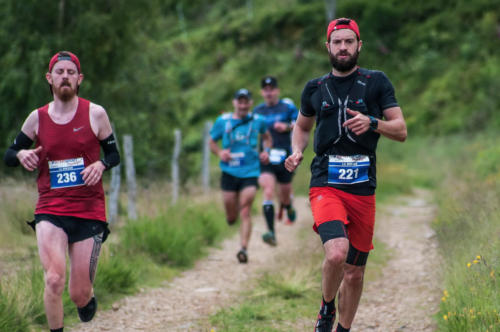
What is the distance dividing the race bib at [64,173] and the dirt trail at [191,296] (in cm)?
149

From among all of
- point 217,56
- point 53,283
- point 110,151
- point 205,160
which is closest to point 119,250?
point 110,151

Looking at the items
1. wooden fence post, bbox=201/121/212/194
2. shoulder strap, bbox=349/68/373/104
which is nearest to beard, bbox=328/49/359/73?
shoulder strap, bbox=349/68/373/104

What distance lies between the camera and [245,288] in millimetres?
6719

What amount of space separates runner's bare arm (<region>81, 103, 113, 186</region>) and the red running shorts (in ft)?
5.34

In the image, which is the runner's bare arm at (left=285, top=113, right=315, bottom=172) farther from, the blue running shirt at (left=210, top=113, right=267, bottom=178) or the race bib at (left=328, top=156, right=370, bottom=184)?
the blue running shirt at (left=210, top=113, right=267, bottom=178)

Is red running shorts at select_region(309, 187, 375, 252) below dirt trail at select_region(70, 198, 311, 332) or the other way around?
the other way around

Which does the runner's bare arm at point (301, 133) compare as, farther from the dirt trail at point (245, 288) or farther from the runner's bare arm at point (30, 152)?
the runner's bare arm at point (30, 152)

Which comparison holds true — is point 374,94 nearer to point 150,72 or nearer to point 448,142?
point 150,72

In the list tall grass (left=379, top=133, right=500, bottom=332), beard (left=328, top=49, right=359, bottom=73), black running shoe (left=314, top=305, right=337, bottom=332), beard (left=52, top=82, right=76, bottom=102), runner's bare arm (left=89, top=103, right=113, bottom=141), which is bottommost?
black running shoe (left=314, top=305, right=337, bottom=332)

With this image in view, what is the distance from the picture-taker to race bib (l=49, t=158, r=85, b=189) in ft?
14.4

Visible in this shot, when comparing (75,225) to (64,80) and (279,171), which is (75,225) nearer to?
(64,80)

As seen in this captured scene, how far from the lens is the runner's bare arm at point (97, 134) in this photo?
437 centimetres

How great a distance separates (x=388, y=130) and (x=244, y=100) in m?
4.26

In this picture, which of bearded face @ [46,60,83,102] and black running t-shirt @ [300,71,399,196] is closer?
black running t-shirt @ [300,71,399,196]
